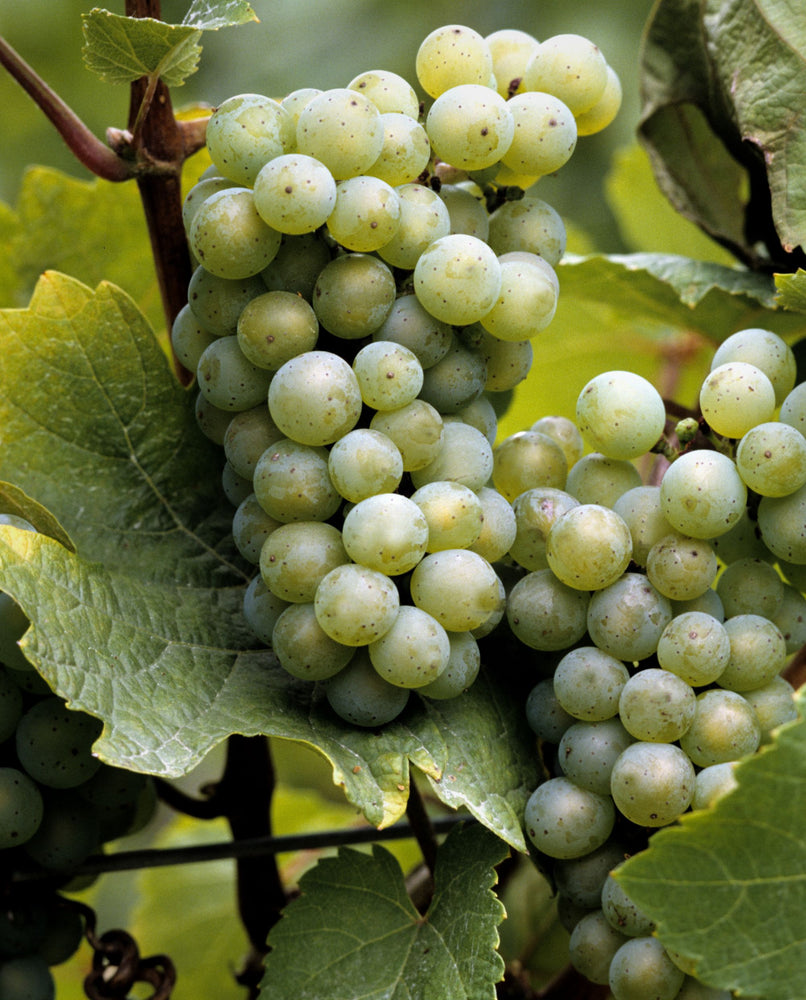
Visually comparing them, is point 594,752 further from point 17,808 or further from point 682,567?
point 17,808

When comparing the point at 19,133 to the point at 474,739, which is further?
the point at 19,133

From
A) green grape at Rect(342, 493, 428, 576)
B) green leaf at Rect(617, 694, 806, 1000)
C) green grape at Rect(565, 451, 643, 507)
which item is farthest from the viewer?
green grape at Rect(565, 451, 643, 507)

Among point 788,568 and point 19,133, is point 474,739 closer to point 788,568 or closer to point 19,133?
point 788,568

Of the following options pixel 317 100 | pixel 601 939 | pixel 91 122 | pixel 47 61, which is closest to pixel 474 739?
pixel 601 939

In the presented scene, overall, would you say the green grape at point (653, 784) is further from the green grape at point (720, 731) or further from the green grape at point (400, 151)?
the green grape at point (400, 151)

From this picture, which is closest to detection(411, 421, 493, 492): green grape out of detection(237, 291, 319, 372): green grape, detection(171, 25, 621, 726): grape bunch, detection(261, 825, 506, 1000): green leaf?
detection(171, 25, 621, 726): grape bunch

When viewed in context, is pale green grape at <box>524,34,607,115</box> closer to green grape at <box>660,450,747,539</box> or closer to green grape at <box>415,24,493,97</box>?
green grape at <box>415,24,493,97</box>
